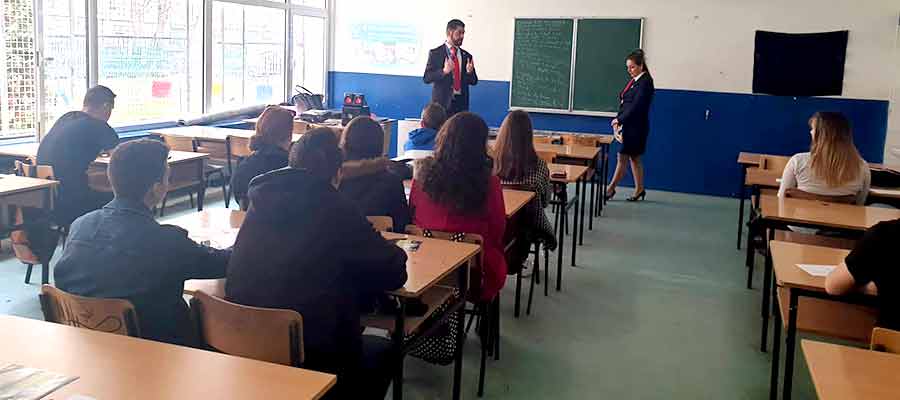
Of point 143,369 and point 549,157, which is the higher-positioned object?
point 549,157

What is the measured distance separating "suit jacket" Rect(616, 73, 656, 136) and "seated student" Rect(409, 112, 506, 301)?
488 centimetres

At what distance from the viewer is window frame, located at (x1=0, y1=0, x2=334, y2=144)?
6.26 meters

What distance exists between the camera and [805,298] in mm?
3324

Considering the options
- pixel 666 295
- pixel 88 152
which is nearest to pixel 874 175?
pixel 666 295

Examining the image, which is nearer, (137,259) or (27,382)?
(27,382)

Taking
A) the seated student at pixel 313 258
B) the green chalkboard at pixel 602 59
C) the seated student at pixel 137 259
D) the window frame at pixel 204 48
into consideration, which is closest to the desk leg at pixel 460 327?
the seated student at pixel 313 258

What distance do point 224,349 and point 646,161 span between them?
7.78 meters

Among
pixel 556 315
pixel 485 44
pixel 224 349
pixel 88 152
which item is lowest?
pixel 556 315

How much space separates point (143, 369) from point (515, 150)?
3.07 metres

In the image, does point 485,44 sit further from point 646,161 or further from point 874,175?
point 874,175

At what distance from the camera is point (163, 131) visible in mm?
7156

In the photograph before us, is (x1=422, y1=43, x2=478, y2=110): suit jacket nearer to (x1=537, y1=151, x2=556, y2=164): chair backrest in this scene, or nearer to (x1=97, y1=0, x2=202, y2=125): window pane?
(x1=537, y1=151, x2=556, y2=164): chair backrest

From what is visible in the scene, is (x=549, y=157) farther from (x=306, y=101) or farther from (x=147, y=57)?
(x=147, y=57)

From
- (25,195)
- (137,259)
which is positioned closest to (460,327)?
(137,259)
